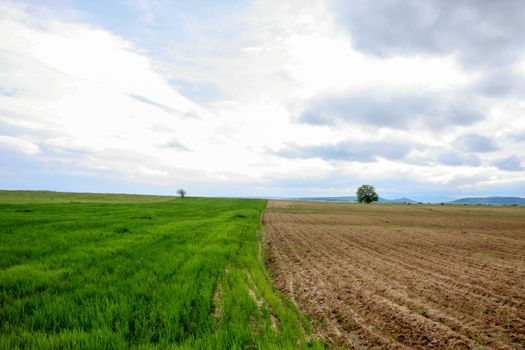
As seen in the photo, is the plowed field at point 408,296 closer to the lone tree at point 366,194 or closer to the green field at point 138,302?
the green field at point 138,302

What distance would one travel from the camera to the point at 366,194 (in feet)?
445

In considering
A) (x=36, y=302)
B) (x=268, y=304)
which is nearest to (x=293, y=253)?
(x=268, y=304)

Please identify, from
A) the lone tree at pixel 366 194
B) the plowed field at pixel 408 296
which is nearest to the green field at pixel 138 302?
the plowed field at pixel 408 296

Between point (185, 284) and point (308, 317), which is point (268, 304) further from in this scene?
point (185, 284)

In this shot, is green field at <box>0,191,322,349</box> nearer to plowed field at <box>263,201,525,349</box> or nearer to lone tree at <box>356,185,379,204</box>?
plowed field at <box>263,201,525,349</box>

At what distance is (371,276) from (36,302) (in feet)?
34.3

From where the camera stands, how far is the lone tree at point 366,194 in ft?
441

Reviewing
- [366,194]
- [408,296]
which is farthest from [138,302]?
[366,194]

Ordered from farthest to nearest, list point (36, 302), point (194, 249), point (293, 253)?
point (293, 253) → point (194, 249) → point (36, 302)

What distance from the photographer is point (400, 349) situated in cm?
518

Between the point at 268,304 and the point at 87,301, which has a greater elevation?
the point at 87,301

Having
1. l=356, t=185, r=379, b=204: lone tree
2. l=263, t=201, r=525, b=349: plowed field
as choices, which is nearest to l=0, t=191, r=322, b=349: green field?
l=263, t=201, r=525, b=349: plowed field

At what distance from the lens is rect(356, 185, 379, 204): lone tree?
134m

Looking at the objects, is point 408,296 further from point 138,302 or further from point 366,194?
point 366,194
